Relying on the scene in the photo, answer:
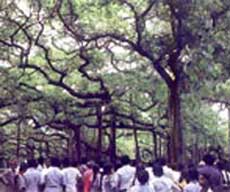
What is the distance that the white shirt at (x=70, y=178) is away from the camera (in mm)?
16516

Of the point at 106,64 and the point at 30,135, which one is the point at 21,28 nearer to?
the point at 106,64

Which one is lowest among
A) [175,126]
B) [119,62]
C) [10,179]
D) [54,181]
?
[54,181]

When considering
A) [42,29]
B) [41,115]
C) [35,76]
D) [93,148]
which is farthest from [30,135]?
[42,29]

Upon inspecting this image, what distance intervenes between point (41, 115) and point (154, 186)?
21.5 meters

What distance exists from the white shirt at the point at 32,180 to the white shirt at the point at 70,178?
598 millimetres

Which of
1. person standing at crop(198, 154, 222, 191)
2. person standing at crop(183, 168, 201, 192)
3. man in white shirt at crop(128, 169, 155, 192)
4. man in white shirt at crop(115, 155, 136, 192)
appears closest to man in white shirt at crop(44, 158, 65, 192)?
man in white shirt at crop(115, 155, 136, 192)

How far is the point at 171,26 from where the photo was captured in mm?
20797

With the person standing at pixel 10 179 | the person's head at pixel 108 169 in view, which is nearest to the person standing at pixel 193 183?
the person's head at pixel 108 169

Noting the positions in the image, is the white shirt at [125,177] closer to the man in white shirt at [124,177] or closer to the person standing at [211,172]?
the man in white shirt at [124,177]

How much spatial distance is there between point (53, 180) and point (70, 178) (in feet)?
1.35

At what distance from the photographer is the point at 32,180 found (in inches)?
647

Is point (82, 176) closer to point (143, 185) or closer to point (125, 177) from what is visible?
point (125, 177)

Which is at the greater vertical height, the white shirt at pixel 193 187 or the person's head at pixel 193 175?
the person's head at pixel 193 175

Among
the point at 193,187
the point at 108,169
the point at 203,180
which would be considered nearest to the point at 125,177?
the point at 108,169
